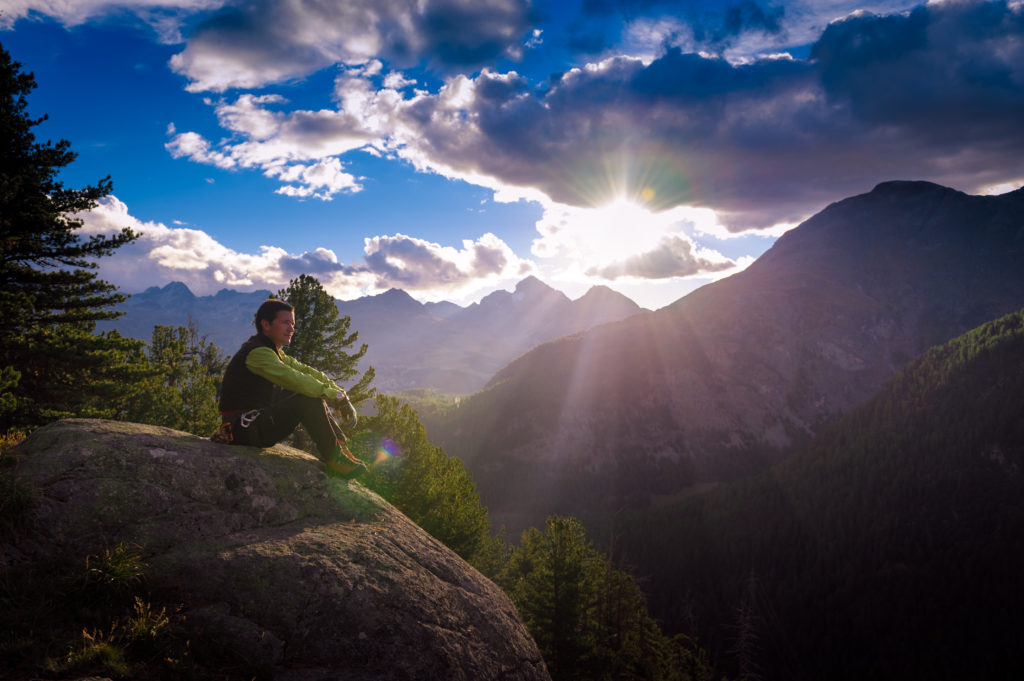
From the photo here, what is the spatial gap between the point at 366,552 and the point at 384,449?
1550 centimetres

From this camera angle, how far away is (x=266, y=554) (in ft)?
19.4

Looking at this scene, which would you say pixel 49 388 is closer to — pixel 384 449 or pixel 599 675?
pixel 384 449

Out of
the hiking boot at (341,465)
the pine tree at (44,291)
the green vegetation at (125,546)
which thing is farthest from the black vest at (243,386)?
the pine tree at (44,291)

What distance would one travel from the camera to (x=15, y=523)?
199 inches

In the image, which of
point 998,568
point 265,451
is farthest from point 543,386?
point 265,451

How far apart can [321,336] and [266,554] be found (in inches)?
797

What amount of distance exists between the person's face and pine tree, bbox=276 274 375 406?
16.1m

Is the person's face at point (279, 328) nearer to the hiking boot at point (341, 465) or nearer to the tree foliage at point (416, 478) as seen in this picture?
the hiking boot at point (341, 465)

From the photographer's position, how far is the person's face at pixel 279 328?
26.1 ft

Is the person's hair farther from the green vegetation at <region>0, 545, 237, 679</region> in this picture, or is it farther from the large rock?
the green vegetation at <region>0, 545, 237, 679</region>

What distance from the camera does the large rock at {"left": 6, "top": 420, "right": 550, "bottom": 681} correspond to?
5.24 metres

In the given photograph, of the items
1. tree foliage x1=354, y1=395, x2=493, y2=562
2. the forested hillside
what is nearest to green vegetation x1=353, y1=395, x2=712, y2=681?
tree foliage x1=354, y1=395, x2=493, y2=562

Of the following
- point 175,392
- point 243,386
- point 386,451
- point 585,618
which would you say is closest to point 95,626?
point 243,386

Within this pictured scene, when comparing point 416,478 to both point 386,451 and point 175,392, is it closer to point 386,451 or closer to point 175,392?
point 386,451
